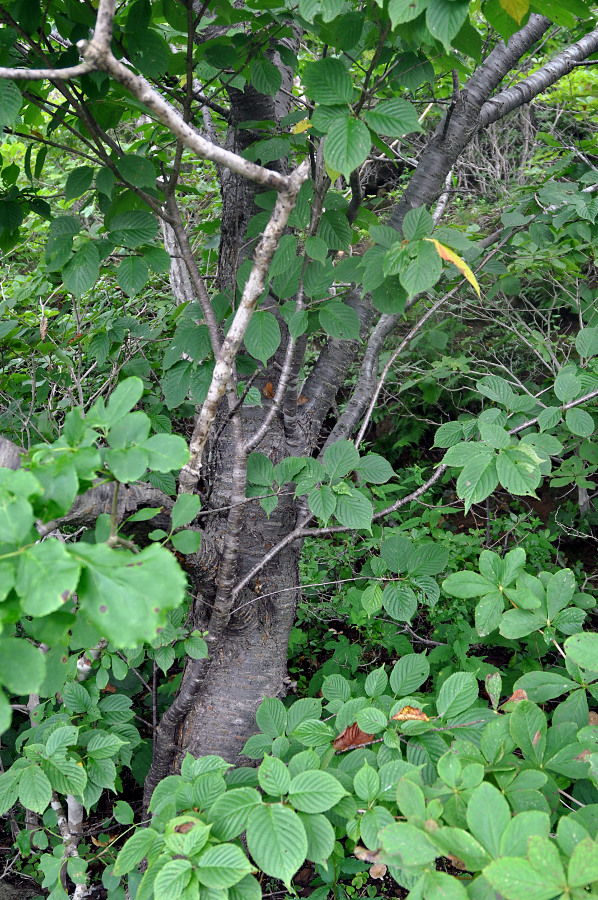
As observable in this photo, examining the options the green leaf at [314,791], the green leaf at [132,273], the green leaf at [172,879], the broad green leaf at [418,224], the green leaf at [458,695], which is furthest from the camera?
the green leaf at [132,273]

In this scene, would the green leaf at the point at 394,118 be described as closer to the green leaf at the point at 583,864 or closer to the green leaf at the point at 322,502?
the green leaf at the point at 322,502

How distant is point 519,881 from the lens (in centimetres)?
74

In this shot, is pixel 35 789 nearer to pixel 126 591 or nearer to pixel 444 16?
pixel 126 591

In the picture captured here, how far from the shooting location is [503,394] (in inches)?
59.7

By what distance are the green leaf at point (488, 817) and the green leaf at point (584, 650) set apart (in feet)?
0.96

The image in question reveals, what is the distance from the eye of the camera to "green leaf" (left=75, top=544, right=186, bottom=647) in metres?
0.67

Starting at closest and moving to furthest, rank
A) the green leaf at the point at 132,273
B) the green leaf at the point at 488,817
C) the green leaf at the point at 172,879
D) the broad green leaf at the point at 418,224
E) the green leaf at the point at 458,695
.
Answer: the green leaf at the point at 488,817, the green leaf at the point at 172,879, the broad green leaf at the point at 418,224, the green leaf at the point at 458,695, the green leaf at the point at 132,273

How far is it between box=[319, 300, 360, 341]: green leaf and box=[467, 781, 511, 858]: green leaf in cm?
107

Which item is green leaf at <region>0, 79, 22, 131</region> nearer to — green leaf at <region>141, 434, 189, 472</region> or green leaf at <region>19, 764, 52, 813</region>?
green leaf at <region>141, 434, 189, 472</region>

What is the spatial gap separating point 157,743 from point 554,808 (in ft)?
4.31

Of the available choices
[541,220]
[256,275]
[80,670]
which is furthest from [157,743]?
[541,220]

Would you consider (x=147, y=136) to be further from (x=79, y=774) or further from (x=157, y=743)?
(x=157, y=743)

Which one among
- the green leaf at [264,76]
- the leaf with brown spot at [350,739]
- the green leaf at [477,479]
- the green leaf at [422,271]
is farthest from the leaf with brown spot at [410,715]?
the green leaf at [264,76]

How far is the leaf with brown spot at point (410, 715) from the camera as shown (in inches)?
51.0
